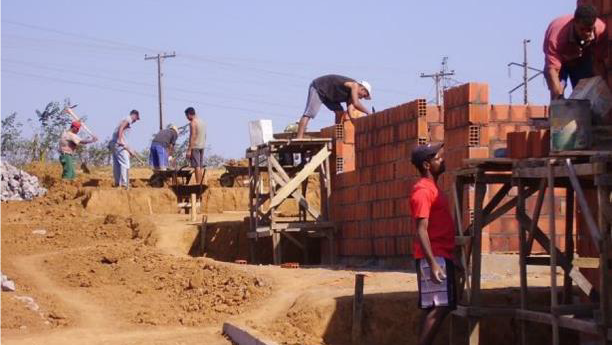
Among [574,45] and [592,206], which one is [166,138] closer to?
[592,206]

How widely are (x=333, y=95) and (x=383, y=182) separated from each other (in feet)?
8.22

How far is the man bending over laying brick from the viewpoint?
16.5 metres

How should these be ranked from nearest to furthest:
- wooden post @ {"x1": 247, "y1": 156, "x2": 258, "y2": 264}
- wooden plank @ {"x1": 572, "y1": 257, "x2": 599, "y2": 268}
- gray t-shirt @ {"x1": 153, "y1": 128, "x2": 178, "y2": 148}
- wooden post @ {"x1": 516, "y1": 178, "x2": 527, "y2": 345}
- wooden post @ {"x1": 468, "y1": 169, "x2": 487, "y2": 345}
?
wooden plank @ {"x1": 572, "y1": 257, "x2": 599, "y2": 268}
wooden post @ {"x1": 516, "y1": 178, "x2": 527, "y2": 345}
wooden post @ {"x1": 468, "y1": 169, "x2": 487, "y2": 345}
wooden post @ {"x1": 247, "y1": 156, "x2": 258, "y2": 264}
gray t-shirt @ {"x1": 153, "y1": 128, "x2": 178, "y2": 148}

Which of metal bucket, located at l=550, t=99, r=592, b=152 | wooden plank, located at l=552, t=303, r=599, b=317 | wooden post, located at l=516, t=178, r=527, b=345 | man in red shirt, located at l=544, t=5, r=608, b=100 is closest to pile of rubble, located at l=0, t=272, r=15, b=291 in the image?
wooden post, located at l=516, t=178, r=527, b=345

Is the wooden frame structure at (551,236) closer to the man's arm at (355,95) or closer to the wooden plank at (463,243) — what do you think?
the wooden plank at (463,243)

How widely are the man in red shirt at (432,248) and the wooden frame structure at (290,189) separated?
7880 millimetres

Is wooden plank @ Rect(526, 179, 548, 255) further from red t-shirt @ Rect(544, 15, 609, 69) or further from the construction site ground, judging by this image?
the construction site ground

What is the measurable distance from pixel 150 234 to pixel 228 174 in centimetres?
701

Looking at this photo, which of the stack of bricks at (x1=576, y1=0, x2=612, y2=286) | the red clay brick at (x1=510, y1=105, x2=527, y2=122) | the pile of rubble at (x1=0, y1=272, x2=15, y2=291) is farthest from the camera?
the pile of rubble at (x1=0, y1=272, x2=15, y2=291)

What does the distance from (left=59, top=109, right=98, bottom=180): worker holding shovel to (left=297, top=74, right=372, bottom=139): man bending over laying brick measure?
25.3 feet

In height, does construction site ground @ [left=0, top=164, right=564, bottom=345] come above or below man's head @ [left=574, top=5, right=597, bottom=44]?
below

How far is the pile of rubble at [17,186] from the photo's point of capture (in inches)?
1005

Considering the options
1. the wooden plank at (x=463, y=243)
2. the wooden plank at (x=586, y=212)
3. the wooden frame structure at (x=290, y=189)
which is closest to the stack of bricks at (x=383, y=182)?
the wooden frame structure at (x=290, y=189)

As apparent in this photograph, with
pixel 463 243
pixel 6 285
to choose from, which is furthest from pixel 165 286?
pixel 463 243
